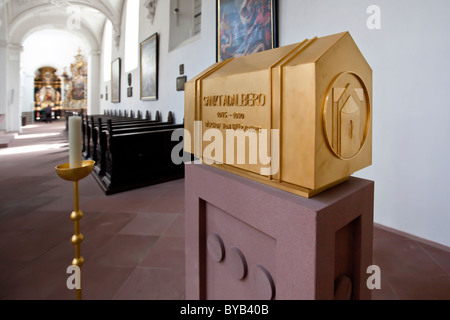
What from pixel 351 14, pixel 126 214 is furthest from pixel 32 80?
pixel 351 14

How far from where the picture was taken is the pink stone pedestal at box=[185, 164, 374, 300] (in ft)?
2.13

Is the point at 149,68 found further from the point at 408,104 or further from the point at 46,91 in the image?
the point at 46,91

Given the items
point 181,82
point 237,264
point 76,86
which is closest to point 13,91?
point 76,86

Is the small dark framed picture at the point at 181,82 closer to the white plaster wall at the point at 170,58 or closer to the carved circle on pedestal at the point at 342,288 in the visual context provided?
the white plaster wall at the point at 170,58

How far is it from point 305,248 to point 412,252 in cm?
203

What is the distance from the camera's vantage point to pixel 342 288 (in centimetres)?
A: 77

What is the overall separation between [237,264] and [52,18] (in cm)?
1791

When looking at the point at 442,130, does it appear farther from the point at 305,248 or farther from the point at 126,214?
the point at 126,214

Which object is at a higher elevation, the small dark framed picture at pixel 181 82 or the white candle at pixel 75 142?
the small dark framed picture at pixel 181 82

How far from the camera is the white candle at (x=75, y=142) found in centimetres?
81

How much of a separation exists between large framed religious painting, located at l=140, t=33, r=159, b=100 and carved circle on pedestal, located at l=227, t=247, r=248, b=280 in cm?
665

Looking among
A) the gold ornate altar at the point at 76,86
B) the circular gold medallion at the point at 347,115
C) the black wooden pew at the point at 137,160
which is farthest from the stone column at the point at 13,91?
the circular gold medallion at the point at 347,115

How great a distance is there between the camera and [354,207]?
748 millimetres

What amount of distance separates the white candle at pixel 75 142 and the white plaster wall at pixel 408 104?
2.55 metres
